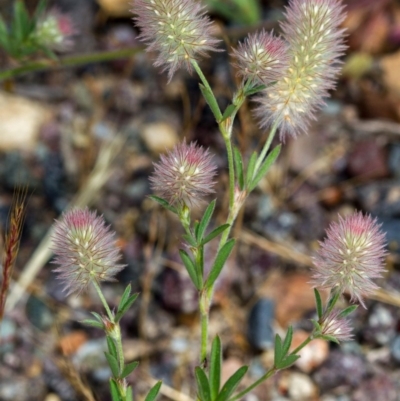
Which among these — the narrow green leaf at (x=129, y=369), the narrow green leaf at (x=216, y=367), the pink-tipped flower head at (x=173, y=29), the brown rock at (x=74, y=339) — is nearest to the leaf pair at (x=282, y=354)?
the narrow green leaf at (x=216, y=367)

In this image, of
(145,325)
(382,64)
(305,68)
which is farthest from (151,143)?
(305,68)

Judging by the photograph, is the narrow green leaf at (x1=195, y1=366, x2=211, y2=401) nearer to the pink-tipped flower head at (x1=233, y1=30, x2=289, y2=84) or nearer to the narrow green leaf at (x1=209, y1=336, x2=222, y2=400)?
the narrow green leaf at (x1=209, y1=336, x2=222, y2=400)

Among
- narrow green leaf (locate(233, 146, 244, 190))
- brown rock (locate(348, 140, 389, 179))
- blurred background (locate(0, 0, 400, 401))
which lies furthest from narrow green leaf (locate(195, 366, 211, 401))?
brown rock (locate(348, 140, 389, 179))

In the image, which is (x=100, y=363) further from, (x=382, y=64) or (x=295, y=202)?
(x=382, y=64)

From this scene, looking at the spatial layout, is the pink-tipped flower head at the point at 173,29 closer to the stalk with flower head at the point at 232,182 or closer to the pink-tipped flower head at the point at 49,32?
the stalk with flower head at the point at 232,182

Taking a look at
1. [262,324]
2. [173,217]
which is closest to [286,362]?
[262,324]
